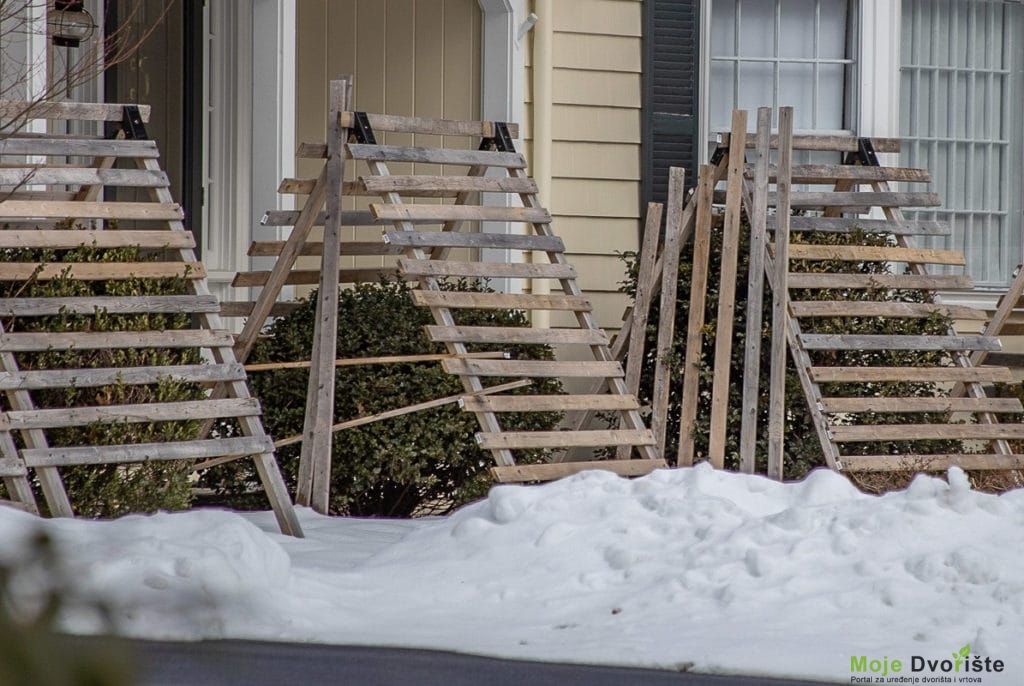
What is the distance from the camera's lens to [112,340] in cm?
531

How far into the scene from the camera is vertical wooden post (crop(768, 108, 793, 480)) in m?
6.54

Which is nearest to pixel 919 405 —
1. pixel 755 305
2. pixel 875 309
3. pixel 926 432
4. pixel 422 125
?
pixel 926 432

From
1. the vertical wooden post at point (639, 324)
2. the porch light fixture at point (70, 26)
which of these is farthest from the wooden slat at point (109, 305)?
the vertical wooden post at point (639, 324)

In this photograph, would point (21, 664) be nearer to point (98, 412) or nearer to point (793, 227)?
point (98, 412)

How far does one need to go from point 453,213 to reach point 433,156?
31cm

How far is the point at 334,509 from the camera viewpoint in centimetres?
657

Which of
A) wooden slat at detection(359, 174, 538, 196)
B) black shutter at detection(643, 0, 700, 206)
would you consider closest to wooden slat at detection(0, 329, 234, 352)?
wooden slat at detection(359, 174, 538, 196)

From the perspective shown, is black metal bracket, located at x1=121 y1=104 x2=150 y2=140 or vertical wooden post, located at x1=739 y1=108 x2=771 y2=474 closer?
black metal bracket, located at x1=121 y1=104 x2=150 y2=140

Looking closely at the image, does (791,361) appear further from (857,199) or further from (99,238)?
(99,238)

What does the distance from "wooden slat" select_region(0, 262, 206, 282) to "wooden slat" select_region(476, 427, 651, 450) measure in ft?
5.06

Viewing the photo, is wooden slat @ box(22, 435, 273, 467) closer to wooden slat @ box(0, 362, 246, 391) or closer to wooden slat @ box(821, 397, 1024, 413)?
wooden slat @ box(0, 362, 246, 391)

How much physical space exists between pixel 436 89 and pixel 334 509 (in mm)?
3074

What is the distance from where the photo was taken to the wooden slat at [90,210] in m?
5.34

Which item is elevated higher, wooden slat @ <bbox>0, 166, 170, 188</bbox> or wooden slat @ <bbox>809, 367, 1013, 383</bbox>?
wooden slat @ <bbox>0, 166, 170, 188</bbox>
